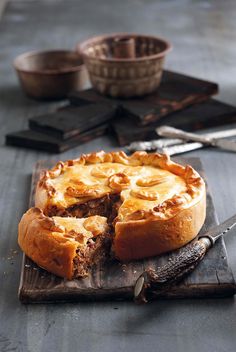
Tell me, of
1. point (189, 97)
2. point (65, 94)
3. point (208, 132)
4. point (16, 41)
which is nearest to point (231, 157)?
point (208, 132)

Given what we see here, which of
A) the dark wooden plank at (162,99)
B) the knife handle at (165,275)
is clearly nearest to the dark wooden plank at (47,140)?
the dark wooden plank at (162,99)

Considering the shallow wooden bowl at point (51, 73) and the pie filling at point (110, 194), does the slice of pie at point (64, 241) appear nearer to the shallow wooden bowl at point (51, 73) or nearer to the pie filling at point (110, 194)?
the pie filling at point (110, 194)

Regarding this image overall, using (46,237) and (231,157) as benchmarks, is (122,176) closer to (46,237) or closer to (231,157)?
(46,237)

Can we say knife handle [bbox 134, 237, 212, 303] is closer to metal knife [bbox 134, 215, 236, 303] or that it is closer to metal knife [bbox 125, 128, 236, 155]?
metal knife [bbox 134, 215, 236, 303]

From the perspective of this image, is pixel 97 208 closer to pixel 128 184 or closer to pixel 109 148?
pixel 128 184

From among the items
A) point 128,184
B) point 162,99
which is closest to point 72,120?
point 162,99

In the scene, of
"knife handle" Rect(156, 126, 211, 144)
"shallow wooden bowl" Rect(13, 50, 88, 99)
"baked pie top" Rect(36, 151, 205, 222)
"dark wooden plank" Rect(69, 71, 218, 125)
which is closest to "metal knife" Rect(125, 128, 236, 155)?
"knife handle" Rect(156, 126, 211, 144)
